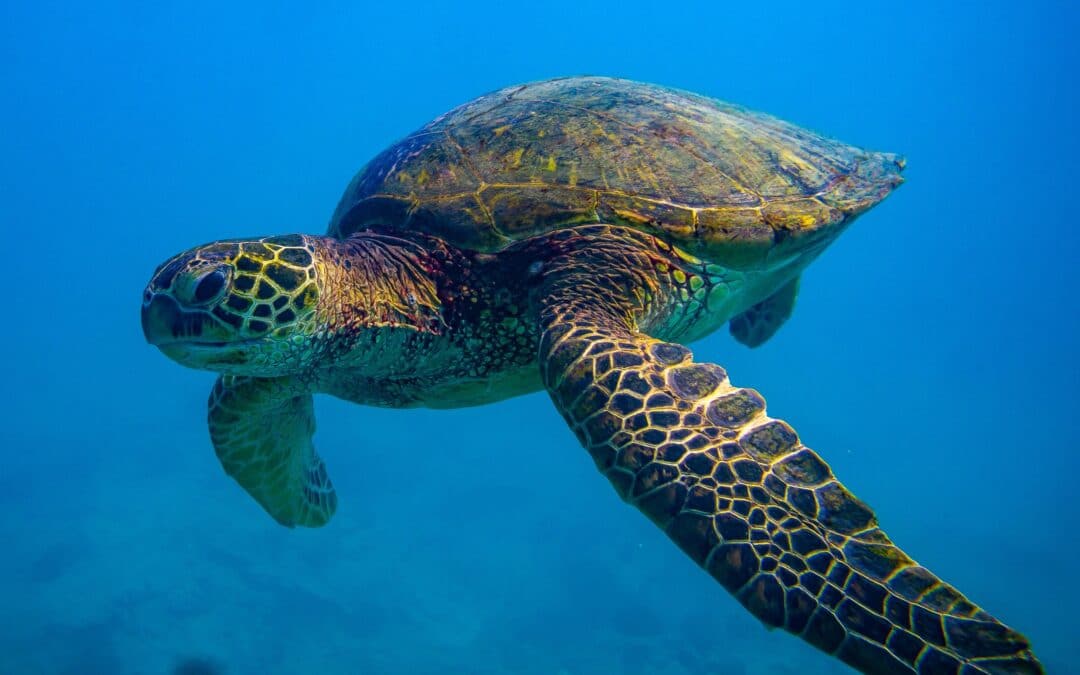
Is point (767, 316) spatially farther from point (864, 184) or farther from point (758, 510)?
point (758, 510)

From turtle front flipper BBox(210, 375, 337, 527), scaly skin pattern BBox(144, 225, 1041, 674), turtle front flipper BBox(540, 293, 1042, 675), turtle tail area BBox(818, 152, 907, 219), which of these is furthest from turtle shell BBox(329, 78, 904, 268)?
turtle front flipper BBox(210, 375, 337, 527)

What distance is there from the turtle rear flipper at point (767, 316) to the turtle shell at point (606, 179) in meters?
1.59

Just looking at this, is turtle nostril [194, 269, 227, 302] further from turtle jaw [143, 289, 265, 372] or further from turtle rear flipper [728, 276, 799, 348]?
turtle rear flipper [728, 276, 799, 348]

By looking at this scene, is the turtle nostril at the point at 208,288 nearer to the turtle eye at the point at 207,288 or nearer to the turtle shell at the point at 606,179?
the turtle eye at the point at 207,288

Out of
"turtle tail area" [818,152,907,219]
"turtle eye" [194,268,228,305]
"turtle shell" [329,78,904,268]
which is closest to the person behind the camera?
"turtle eye" [194,268,228,305]

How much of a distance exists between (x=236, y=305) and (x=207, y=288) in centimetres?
16

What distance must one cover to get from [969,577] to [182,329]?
84.1 ft

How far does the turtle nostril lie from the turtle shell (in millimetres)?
1450

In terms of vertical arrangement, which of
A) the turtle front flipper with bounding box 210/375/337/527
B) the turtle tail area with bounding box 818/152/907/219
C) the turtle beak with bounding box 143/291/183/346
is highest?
the turtle tail area with bounding box 818/152/907/219

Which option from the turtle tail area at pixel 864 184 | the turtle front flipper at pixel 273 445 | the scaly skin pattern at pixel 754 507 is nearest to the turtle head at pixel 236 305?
the turtle front flipper at pixel 273 445

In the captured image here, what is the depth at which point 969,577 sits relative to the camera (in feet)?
70.5

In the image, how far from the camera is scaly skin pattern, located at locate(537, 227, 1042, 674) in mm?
2293

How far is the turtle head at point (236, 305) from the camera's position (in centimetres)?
325

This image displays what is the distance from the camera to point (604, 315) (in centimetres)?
380
